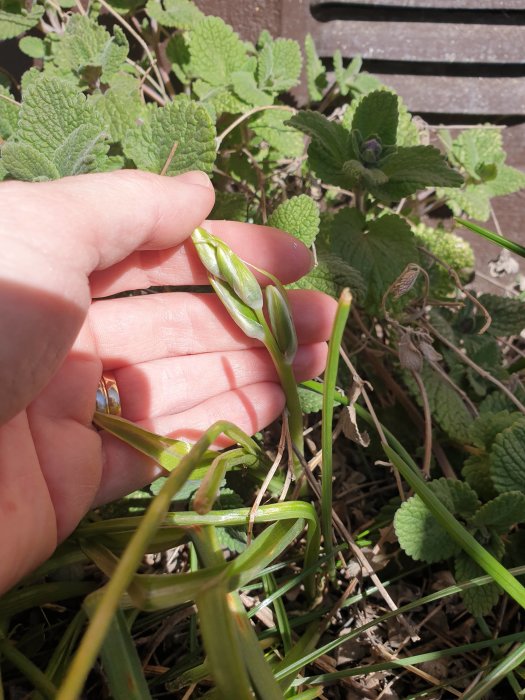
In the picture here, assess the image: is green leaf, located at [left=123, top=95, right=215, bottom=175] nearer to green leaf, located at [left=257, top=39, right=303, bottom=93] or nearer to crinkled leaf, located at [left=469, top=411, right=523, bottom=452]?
green leaf, located at [left=257, top=39, right=303, bottom=93]

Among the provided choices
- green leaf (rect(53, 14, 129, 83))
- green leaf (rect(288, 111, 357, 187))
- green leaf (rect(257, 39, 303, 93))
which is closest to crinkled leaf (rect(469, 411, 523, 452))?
green leaf (rect(288, 111, 357, 187))

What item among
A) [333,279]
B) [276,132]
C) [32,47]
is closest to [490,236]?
[333,279]

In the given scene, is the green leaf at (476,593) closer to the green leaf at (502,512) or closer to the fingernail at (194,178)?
the green leaf at (502,512)

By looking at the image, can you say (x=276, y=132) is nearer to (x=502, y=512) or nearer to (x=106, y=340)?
(x=106, y=340)

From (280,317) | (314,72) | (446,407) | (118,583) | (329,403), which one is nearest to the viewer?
(118,583)

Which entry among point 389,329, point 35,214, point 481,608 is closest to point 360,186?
point 389,329

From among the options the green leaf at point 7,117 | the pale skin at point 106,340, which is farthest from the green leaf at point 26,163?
the green leaf at point 7,117
